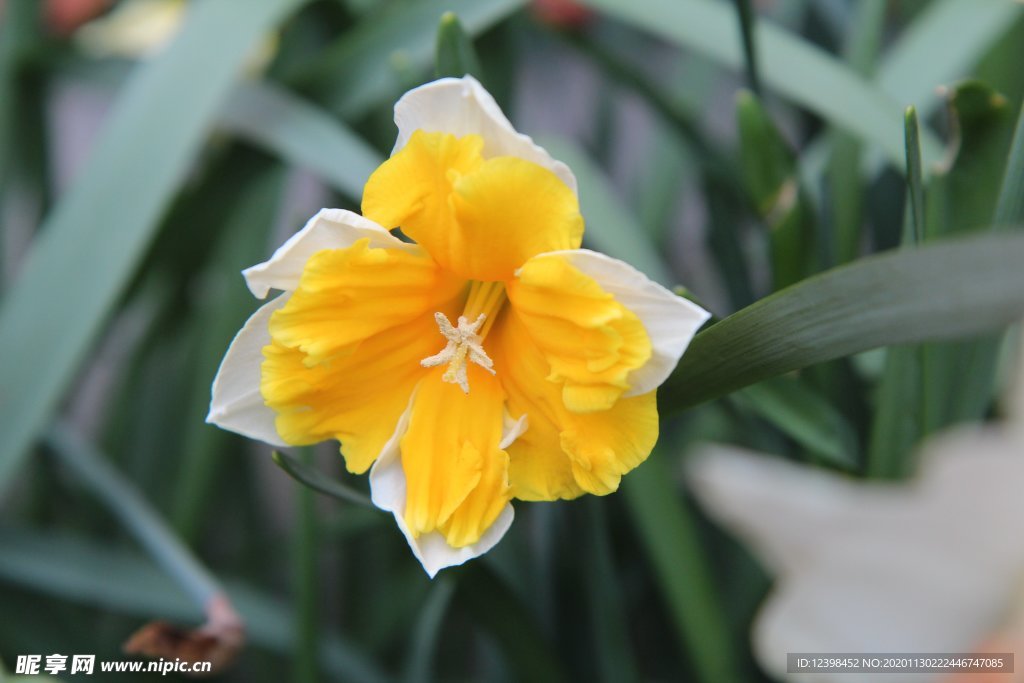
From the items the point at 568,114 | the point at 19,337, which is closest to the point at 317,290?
the point at 19,337

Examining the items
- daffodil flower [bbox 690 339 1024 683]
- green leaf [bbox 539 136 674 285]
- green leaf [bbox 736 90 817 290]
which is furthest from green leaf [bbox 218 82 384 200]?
daffodil flower [bbox 690 339 1024 683]

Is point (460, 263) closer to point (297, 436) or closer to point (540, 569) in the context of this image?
point (297, 436)

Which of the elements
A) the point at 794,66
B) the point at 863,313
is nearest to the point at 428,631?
the point at 863,313

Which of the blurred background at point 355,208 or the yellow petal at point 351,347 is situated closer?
the yellow petal at point 351,347

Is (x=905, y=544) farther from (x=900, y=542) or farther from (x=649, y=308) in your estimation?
(x=649, y=308)

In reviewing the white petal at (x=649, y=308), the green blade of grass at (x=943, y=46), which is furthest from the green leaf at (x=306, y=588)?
the green blade of grass at (x=943, y=46)

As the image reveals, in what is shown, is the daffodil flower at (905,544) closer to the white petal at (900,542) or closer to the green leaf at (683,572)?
the white petal at (900,542)
